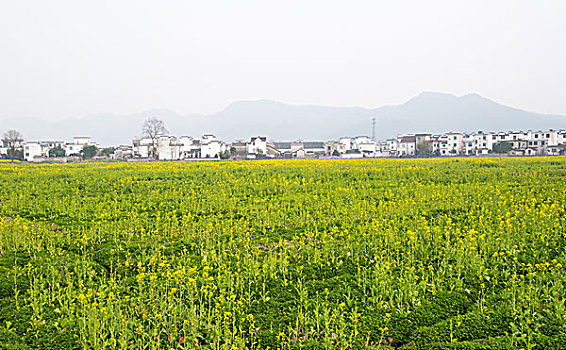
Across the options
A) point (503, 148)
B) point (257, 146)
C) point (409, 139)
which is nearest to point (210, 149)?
point (257, 146)

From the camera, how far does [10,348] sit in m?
4.83

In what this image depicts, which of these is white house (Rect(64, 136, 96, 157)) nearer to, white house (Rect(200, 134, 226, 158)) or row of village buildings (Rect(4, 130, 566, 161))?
row of village buildings (Rect(4, 130, 566, 161))

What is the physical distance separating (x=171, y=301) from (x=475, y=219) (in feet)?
29.5

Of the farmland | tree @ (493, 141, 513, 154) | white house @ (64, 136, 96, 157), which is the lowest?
the farmland

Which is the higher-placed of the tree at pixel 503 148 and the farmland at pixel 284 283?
the tree at pixel 503 148

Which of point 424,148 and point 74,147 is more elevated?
point 74,147

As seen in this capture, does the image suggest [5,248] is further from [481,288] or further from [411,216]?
[411,216]

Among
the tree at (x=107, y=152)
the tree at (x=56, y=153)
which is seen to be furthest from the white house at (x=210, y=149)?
the tree at (x=56, y=153)

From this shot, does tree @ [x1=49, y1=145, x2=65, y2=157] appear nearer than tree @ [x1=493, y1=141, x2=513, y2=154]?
No

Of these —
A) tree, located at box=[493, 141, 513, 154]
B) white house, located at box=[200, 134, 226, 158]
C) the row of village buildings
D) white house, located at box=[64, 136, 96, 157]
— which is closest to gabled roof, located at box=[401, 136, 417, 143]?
the row of village buildings

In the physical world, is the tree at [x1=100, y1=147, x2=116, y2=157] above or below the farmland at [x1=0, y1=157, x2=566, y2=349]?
above

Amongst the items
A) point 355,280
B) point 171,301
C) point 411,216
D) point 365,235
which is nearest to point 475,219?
point 411,216

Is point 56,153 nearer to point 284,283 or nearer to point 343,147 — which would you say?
point 343,147

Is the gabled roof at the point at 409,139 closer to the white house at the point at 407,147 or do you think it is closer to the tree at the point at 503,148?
the white house at the point at 407,147
